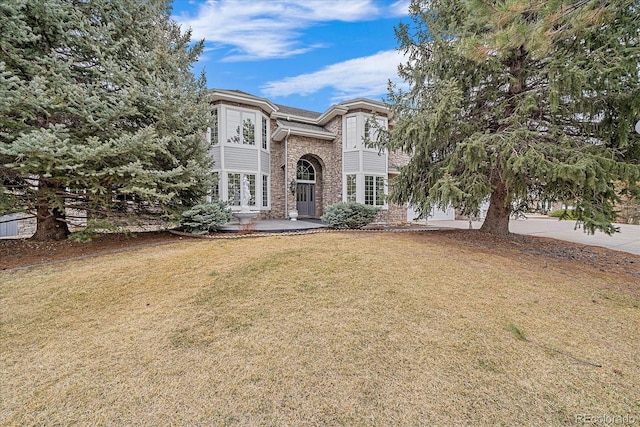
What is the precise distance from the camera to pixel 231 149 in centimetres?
1269

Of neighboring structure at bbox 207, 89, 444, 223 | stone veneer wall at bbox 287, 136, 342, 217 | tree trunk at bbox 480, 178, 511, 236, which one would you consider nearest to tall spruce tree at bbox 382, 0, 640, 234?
tree trunk at bbox 480, 178, 511, 236

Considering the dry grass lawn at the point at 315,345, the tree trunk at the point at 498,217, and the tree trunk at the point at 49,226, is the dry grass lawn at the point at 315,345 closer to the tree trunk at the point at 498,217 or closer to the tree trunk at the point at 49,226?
the tree trunk at the point at 49,226

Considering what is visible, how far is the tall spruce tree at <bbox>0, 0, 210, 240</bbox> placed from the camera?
17.1 feet

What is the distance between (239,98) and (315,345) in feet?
40.6

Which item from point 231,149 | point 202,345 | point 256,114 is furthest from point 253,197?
point 202,345

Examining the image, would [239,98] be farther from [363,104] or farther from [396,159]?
[396,159]

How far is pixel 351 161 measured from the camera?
14.6 meters

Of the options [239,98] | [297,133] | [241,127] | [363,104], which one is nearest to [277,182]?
[297,133]

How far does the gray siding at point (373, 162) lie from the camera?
569 inches

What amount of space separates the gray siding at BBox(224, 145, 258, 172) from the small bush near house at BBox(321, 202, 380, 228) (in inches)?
202

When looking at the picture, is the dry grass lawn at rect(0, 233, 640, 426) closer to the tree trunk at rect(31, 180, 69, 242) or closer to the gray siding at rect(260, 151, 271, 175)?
the tree trunk at rect(31, 180, 69, 242)

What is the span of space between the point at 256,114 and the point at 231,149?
2.20 metres

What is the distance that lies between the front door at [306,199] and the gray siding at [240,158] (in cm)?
316

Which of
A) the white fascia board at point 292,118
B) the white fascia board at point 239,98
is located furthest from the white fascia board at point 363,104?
the white fascia board at point 239,98
